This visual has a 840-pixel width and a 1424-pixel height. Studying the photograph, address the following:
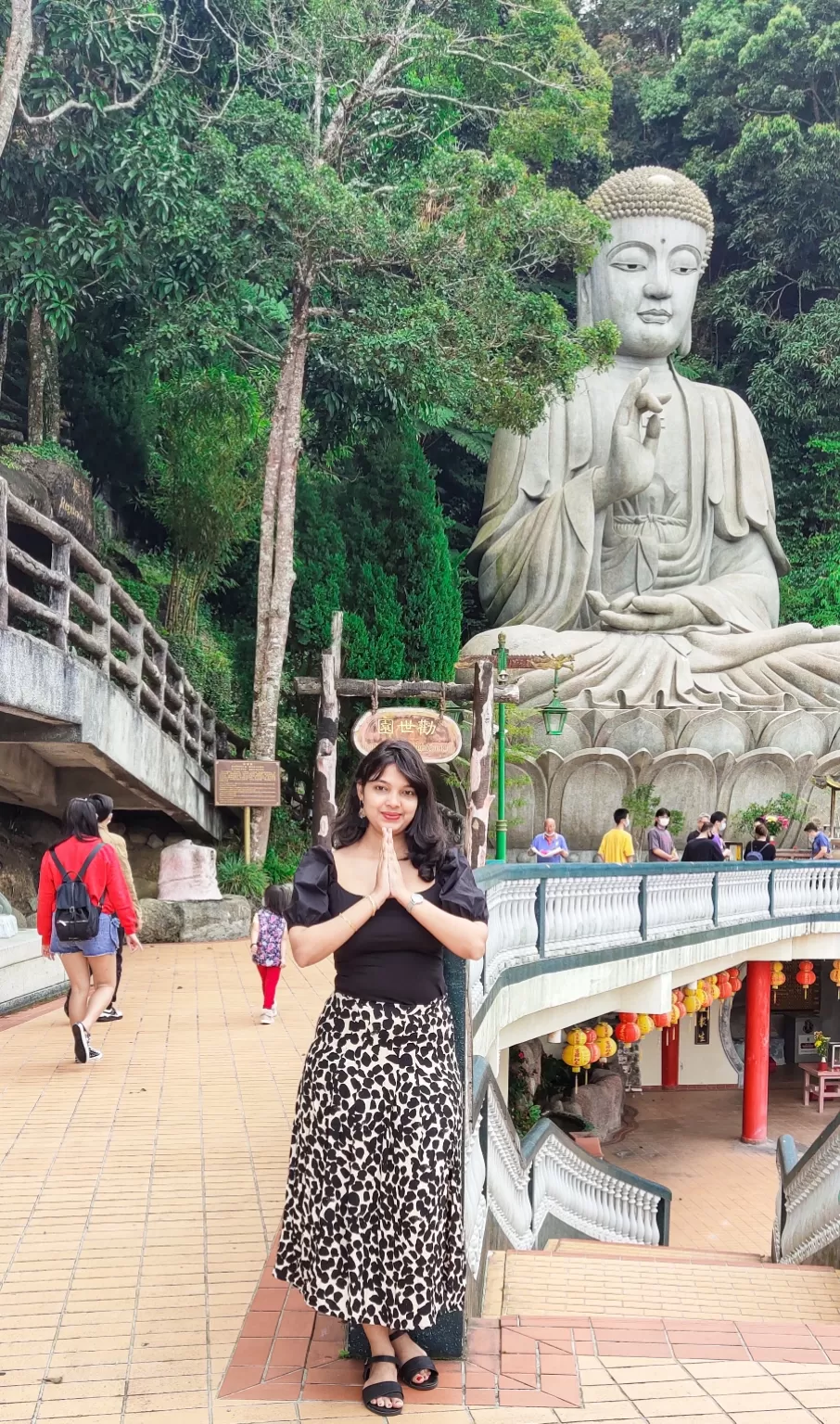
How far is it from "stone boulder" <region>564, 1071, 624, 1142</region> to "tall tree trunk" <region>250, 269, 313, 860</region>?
12.6 ft

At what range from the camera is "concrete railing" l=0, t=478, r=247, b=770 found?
25.1 ft

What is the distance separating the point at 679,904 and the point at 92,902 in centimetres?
487

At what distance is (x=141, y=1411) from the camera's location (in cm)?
261

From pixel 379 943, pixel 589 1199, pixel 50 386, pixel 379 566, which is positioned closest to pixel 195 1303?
pixel 379 943

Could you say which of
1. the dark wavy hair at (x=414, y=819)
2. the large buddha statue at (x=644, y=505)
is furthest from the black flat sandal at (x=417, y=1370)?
the large buddha statue at (x=644, y=505)

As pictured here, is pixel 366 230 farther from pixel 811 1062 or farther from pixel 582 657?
pixel 811 1062

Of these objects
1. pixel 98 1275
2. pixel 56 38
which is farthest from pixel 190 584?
pixel 98 1275

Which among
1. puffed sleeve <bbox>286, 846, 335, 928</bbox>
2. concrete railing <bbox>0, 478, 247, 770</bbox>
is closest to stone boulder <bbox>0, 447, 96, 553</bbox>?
concrete railing <bbox>0, 478, 247, 770</bbox>

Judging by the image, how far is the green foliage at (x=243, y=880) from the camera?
12.1 meters

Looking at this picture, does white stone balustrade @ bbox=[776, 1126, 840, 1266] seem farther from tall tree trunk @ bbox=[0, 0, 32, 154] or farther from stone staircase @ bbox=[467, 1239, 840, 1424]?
tall tree trunk @ bbox=[0, 0, 32, 154]

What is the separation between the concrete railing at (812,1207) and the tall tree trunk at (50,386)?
1043cm

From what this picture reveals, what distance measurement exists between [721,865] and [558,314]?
245 inches

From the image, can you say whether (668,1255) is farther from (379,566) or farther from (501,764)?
(379,566)

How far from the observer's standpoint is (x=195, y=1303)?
3217mm
